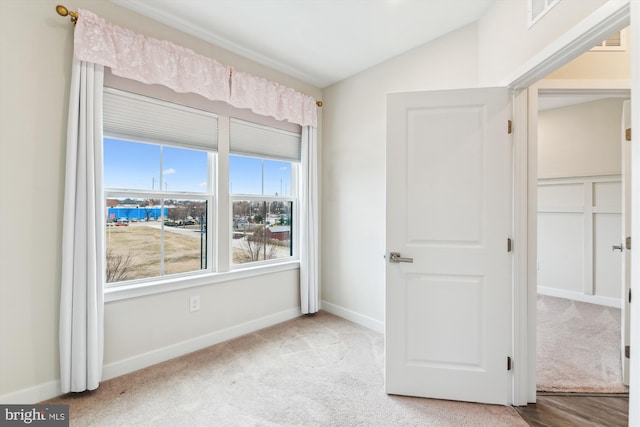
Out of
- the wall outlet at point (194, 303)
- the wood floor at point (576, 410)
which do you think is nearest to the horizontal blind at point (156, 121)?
the wall outlet at point (194, 303)

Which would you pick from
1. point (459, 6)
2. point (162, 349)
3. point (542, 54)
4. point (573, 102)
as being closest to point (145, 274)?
point (162, 349)

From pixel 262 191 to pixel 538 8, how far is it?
2.59 metres

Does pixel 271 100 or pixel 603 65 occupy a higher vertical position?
pixel 271 100

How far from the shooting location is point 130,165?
90.7 inches

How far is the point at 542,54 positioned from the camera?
1.51 meters

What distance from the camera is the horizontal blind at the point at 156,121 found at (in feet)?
6.97

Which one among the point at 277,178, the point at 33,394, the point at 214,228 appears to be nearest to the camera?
the point at 33,394

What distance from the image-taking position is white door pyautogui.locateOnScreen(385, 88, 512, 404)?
6.04 ft

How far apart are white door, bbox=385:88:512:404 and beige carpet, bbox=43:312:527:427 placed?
0.17 metres

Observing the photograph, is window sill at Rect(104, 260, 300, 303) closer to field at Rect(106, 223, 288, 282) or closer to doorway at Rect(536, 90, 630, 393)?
field at Rect(106, 223, 288, 282)

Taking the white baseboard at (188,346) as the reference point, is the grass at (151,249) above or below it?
above

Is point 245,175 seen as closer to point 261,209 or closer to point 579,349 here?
point 261,209

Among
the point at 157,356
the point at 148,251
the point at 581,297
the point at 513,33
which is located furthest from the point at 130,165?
the point at 581,297

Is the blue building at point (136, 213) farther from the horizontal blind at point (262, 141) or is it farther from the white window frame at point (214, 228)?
the horizontal blind at point (262, 141)
